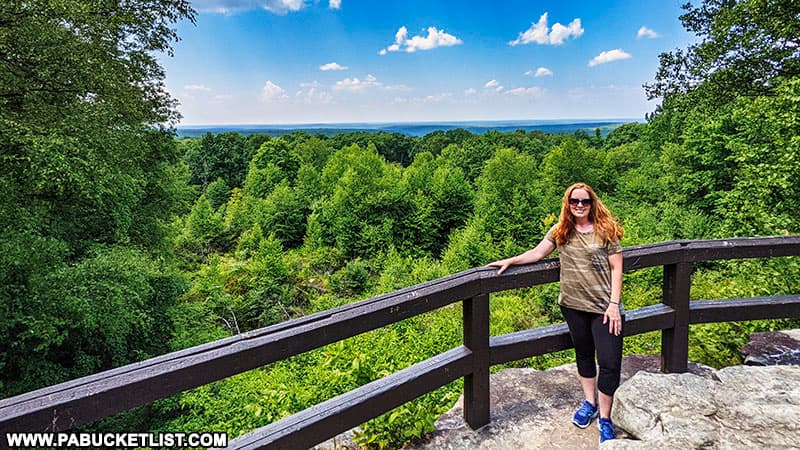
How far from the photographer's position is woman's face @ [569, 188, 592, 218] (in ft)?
7.77

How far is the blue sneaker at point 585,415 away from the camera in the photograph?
2.41m

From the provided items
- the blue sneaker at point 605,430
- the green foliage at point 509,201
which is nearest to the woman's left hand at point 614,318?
the blue sneaker at point 605,430

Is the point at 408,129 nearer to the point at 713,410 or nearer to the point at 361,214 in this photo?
the point at 361,214

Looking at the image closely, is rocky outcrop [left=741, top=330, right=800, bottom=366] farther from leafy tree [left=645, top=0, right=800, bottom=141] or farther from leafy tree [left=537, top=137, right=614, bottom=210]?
leafy tree [left=537, top=137, right=614, bottom=210]

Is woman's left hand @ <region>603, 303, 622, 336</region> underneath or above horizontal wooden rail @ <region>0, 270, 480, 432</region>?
underneath

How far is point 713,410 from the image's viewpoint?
2.09m

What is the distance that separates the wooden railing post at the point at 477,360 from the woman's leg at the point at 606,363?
574 mm

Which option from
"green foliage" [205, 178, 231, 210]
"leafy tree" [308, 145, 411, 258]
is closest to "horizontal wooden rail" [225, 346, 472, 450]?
"leafy tree" [308, 145, 411, 258]

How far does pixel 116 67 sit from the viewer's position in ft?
32.1

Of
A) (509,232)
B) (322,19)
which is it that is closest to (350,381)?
(509,232)

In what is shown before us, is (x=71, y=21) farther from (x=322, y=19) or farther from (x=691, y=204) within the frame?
(x=322, y=19)

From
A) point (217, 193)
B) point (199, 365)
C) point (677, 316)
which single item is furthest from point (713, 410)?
point (217, 193)

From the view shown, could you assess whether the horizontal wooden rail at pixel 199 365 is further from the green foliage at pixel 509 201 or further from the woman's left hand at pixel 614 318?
the green foliage at pixel 509 201

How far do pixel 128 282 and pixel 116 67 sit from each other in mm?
4680
